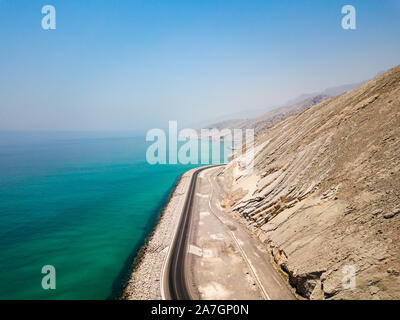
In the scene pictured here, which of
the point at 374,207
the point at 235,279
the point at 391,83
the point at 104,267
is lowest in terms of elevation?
the point at 104,267

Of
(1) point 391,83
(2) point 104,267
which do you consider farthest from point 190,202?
(1) point 391,83

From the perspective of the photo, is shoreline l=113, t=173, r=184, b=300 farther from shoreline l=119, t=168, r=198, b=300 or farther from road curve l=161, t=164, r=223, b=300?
road curve l=161, t=164, r=223, b=300

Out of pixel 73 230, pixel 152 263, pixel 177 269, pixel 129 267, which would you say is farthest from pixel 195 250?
pixel 73 230

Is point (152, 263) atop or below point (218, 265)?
below

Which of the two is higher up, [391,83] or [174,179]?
[391,83]

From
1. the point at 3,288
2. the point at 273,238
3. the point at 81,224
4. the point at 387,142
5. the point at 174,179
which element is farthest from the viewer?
the point at 174,179

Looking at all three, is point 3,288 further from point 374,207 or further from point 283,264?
point 374,207

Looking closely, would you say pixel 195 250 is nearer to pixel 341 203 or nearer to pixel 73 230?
pixel 341 203
